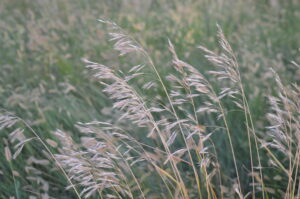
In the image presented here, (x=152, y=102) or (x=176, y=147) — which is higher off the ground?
(x=152, y=102)

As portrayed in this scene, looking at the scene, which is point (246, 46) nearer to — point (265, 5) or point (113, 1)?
point (265, 5)

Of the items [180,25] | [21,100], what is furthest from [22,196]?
[180,25]

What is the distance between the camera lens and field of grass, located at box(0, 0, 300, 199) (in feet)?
5.26

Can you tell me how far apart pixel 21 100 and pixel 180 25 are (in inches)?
73.6

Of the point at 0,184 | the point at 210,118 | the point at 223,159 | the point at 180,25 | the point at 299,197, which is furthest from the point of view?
the point at 180,25

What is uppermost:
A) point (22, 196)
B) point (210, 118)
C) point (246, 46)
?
point (246, 46)

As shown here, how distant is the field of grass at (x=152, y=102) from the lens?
160 cm

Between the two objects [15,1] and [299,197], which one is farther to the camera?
[15,1]

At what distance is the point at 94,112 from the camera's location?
2760mm

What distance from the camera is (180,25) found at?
4.01m

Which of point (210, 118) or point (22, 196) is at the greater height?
point (210, 118)

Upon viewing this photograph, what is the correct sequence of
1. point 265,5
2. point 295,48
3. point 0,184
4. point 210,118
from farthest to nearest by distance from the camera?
point 265,5, point 295,48, point 210,118, point 0,184

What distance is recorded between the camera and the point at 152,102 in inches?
89.9

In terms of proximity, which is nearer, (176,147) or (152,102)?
(152,102)
